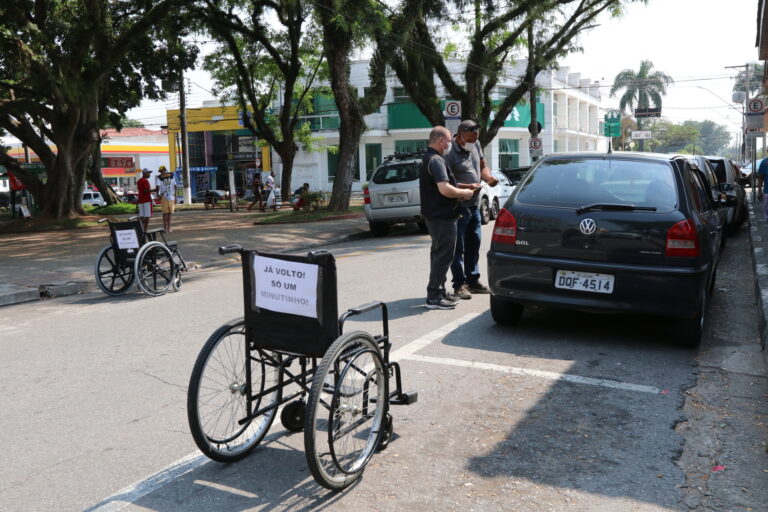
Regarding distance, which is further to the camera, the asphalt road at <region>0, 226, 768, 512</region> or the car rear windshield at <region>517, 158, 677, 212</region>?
the car rear windshield at <region>517, 158, 677, 212</region>

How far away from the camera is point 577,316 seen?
7.25 meters

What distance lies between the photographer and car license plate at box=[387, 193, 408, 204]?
16.2 metres

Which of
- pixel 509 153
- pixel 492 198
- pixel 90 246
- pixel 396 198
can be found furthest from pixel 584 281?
pixel 509 153

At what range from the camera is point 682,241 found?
5.75 meters

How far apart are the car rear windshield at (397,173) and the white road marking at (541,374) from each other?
10.7m

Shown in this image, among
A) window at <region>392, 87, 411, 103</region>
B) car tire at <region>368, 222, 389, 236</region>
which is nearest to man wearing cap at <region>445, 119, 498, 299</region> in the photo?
car tire at <region>368, 222, 389, 236</region>

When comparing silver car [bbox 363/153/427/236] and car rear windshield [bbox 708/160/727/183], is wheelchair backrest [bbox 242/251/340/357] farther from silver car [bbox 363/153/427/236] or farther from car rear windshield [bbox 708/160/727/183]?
car rear windshield [bbox 708/160/727/183]

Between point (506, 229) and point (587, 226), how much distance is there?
0.76 meters

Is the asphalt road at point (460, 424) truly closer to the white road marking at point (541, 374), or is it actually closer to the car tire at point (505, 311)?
the white road marking at point (541, 374)

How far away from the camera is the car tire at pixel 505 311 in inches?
262

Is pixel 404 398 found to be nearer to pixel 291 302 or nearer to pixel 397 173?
pixel 291 302

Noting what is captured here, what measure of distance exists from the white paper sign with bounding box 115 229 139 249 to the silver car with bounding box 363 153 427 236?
7578 millimetres

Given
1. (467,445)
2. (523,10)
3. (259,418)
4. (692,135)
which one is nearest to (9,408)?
(259,418)

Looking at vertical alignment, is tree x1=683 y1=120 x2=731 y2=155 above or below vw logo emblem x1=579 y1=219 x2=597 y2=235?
above
